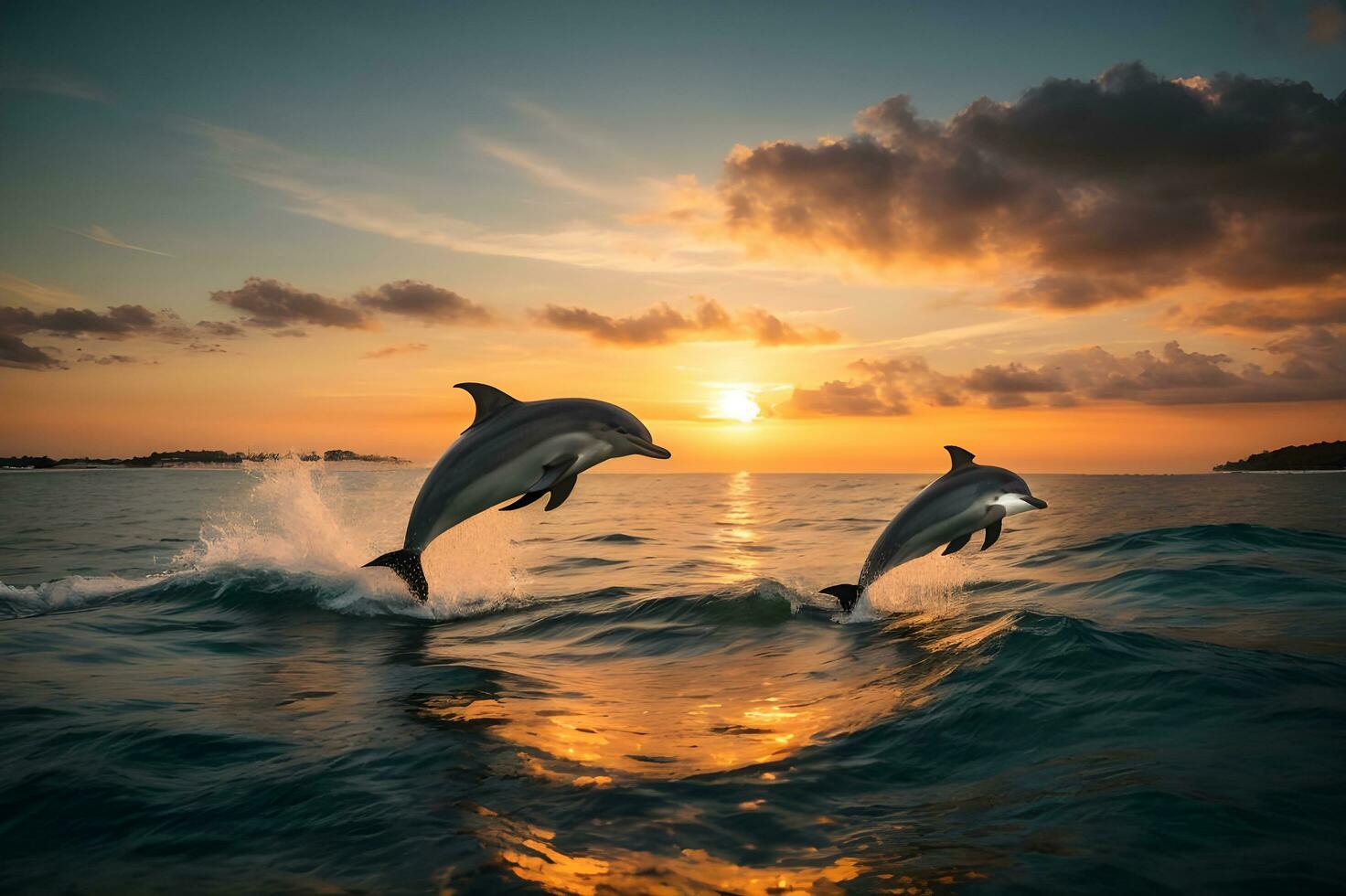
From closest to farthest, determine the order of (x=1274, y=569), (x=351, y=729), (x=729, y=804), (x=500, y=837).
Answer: (x=500, y=837)
(x=729, y=804)
(x=351, y=729)
(x=1274, y=569)

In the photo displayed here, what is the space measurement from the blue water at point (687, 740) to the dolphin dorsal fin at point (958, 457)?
2.07 meters

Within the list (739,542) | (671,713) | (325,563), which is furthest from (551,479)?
(739,542)

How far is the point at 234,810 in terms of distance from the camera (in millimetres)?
5066

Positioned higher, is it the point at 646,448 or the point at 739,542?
the point at 646,448

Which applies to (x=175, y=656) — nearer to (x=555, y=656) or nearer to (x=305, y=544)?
(x=555, y=656)

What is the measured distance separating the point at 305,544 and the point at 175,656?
23.5 ft

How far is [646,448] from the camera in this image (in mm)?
8141

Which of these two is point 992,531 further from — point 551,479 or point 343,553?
point 343,553

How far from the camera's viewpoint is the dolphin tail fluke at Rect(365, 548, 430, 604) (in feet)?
29.6

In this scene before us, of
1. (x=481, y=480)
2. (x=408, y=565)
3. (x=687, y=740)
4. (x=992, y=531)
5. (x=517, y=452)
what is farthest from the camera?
(x=992, y=531)

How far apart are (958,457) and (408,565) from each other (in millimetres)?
7547

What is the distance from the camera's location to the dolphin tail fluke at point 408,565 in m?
9.03

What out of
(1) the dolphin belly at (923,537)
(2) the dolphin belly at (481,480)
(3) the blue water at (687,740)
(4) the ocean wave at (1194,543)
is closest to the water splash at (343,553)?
(3) the blue water at (687,740)

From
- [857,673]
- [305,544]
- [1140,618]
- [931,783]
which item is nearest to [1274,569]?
[1140,618]
